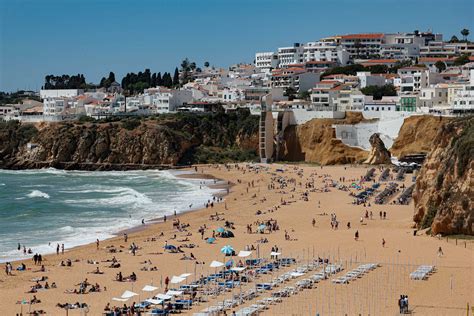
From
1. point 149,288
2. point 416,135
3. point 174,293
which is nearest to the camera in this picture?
point 174,293

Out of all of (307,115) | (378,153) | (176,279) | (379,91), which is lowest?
(176,279)

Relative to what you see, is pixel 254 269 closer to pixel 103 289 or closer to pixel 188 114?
pixel 103 289

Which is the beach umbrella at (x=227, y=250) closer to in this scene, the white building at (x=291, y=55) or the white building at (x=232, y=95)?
the white building at (x=232, y=95)

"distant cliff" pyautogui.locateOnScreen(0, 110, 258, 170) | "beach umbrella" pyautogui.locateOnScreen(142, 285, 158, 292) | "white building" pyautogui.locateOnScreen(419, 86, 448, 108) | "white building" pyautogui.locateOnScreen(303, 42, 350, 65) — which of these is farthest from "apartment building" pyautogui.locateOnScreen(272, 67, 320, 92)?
"beach umbrella" pyautogui.locateOnScreen(142, 285, 158, 292)

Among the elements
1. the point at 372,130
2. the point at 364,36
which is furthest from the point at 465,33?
the point at 372,130

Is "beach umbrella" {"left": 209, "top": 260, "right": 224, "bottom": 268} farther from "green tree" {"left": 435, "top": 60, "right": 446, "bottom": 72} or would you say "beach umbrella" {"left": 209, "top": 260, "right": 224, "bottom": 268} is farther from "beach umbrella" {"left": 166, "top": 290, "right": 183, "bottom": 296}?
"green tree" {"left": 435, "top": 60, "right": 446, "bottom": 72}

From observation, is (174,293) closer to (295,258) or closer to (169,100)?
(295,258)

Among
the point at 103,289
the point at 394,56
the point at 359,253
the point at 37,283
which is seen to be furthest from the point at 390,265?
the point at 394,56
